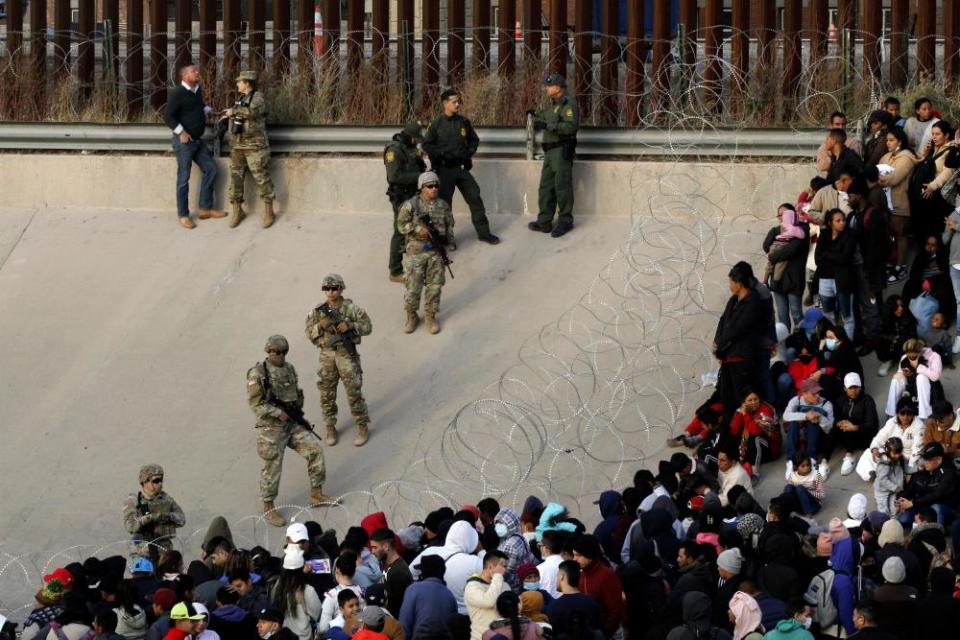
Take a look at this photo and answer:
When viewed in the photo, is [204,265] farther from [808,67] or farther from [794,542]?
[794,542]

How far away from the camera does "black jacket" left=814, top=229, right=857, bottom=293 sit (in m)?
15.7

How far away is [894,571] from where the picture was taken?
1166cm

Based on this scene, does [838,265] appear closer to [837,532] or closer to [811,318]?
[811,318]

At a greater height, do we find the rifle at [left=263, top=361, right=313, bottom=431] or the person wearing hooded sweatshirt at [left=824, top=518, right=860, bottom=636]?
the rifle at [left=263, top=361, right=313, bottom=431]

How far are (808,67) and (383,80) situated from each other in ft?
13.3

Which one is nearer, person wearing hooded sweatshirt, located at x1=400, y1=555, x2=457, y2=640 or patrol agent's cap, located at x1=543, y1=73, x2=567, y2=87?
person wearing hooded sweatshirt, located at x1=400, y1=555, x2=457, y2=640

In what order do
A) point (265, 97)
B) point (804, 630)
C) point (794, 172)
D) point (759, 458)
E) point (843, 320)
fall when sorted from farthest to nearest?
point (265, 97) → point (794, 172) → point (843, 320) → point (759, 458) → point (804, 630)

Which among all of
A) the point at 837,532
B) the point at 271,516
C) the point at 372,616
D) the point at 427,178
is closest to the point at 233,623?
the point at 372,616

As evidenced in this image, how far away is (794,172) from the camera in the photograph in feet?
58.7

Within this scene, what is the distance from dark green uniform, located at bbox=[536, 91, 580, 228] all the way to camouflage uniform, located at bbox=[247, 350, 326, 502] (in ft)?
12.7

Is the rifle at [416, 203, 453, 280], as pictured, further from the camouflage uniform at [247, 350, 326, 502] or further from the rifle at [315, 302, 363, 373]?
the camouflage uniform at [247, 350, 326, 502]

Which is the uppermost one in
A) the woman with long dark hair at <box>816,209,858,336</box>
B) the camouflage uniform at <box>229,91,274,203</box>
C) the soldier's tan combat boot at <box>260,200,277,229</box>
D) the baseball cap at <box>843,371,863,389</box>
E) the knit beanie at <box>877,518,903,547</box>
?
the camouflage uniform at <box>229,91,274,203</box>

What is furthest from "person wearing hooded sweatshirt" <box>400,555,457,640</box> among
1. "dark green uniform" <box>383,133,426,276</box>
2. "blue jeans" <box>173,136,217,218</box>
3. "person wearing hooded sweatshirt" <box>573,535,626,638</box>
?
"blue jeans" <box>173,136,217,218</box>

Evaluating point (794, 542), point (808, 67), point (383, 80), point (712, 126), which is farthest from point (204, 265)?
point (794, 542)
